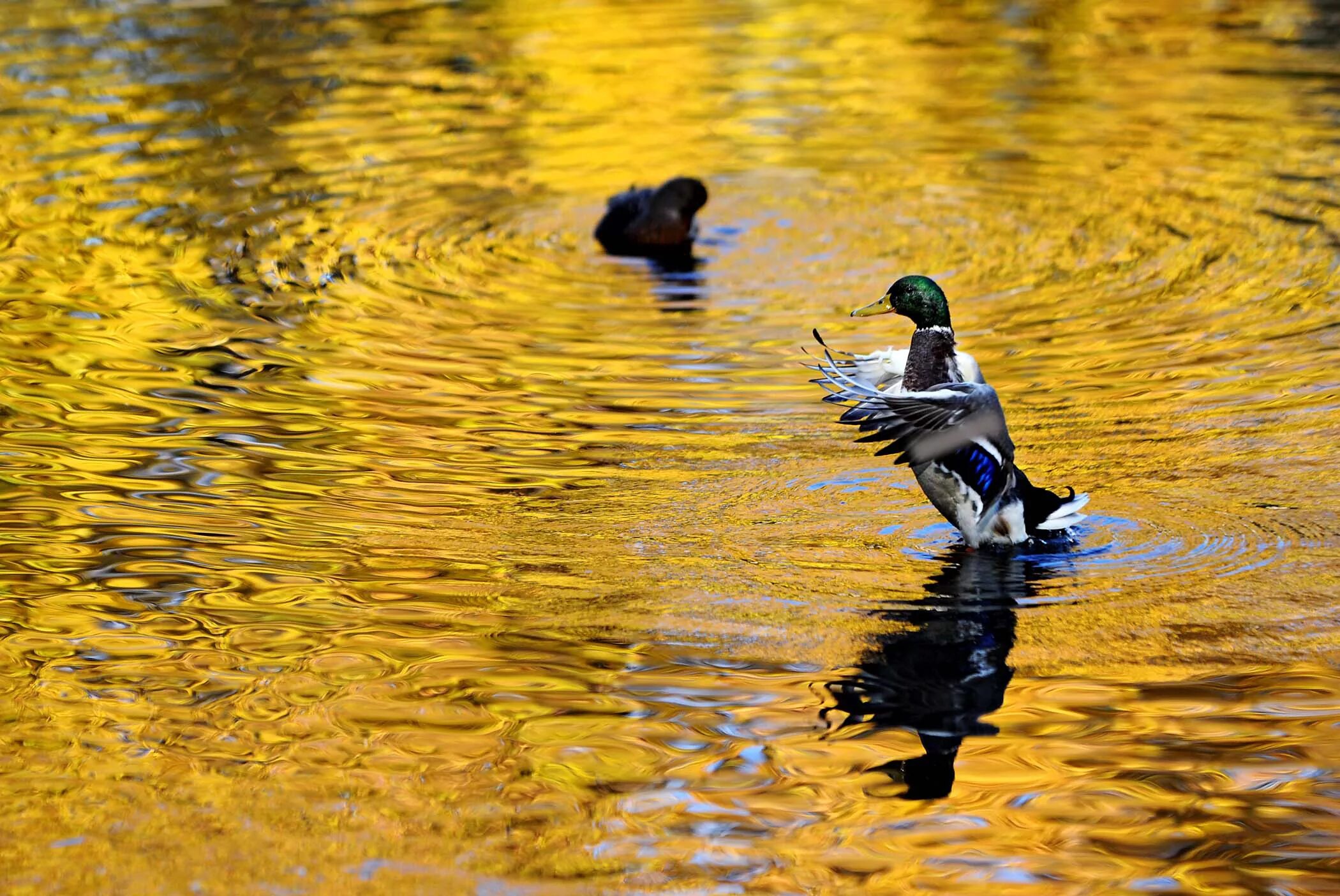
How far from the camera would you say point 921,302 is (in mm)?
6246

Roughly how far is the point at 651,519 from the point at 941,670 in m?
1.64

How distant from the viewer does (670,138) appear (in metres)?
14.7

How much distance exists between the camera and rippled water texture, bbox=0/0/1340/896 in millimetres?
4707

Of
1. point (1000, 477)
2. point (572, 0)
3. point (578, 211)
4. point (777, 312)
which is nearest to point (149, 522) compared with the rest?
point (1000, 477)

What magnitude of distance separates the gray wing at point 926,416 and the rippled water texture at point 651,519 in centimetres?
48

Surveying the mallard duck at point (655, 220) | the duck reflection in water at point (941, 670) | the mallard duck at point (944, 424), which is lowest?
the duck reflection in water at point (941, 670)

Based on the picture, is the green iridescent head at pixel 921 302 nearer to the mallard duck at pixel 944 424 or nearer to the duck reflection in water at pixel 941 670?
the mallard duck at pixel 944 424

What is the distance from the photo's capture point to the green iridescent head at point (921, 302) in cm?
623

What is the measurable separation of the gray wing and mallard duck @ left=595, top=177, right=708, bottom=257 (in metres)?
5.20

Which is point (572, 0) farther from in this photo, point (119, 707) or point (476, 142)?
point (119, 707)

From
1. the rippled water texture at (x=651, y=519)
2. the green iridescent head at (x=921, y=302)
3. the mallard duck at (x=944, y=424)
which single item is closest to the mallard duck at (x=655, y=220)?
the rippled water texture at (x=651, y=519)

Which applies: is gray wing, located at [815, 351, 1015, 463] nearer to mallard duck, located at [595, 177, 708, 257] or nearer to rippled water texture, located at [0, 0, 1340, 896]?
rippled water texture, located at [0, 0, 1340, 896]

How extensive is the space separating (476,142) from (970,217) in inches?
178

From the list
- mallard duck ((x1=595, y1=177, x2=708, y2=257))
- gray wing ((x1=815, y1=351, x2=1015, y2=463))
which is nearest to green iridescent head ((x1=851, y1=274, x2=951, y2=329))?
gray wing ((x1=815, y1=351, x2=1015, y2=463))
